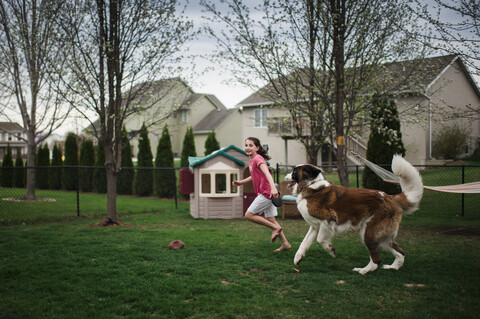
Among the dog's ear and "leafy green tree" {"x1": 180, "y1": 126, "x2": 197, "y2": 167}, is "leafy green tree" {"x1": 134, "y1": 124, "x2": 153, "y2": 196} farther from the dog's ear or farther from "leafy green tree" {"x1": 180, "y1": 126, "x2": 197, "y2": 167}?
the dog's ear

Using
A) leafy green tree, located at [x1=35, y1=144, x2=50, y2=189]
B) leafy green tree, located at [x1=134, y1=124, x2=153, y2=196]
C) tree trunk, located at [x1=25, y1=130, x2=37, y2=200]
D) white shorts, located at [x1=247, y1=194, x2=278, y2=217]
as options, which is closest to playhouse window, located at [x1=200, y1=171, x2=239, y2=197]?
white shorts, located at [x1=247, y1=194, x2=278, y2=217]

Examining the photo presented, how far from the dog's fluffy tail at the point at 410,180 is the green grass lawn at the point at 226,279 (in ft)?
3.04

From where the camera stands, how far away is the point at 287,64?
9961 millimetres

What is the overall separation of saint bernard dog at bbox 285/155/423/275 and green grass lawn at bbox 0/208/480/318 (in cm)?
44

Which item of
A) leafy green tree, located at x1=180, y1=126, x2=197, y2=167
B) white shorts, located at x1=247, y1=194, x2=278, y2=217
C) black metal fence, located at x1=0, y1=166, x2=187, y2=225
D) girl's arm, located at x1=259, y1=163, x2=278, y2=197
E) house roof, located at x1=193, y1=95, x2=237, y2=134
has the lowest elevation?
black metal fence, located at x1=0, y1=166, x2=187, y2=225

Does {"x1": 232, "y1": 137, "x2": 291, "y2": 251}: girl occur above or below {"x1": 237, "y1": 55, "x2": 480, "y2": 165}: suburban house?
below

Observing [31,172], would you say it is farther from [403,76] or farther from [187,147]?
[403,76]

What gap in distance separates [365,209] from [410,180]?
0.67 metres

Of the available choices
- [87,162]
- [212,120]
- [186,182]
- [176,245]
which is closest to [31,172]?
[87,162]

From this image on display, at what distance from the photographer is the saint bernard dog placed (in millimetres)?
4773

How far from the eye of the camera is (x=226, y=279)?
4.84 meters

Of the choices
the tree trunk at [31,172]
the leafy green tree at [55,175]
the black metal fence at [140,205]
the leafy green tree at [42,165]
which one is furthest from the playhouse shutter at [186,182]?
the leafy green tree at [42,165]

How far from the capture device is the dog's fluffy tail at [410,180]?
4793 mm

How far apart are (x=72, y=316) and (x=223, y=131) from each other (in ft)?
111
